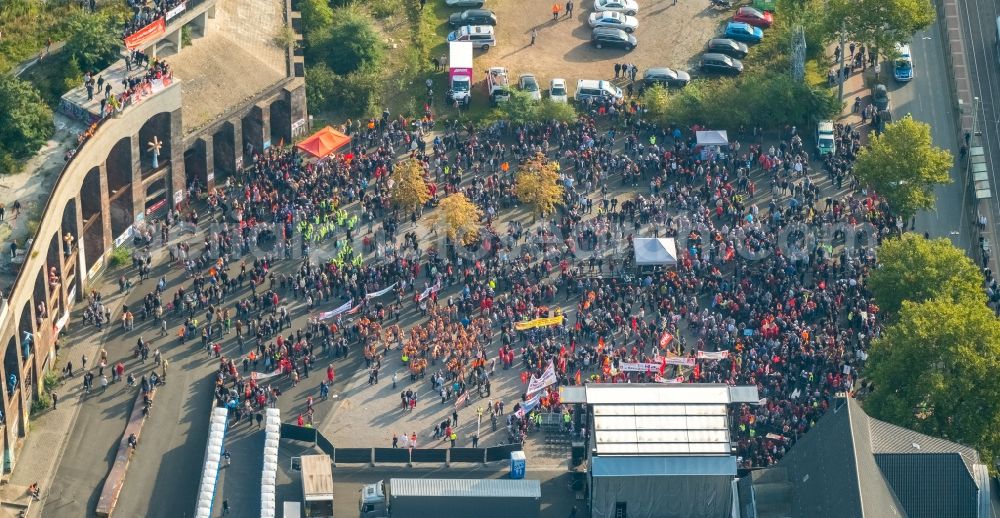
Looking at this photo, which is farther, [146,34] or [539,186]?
[539,186]

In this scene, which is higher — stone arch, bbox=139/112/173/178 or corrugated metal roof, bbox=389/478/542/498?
stone arch, bbox=139/112/173/178

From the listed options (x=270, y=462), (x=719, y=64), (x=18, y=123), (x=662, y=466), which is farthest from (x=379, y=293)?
(x=719, y=64)

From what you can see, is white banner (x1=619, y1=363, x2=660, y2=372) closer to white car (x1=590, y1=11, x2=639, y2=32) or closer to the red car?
white car (x1=590, y1=11, x2=639, y2=32)

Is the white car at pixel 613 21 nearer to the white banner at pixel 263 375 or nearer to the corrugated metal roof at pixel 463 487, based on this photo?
the white banner at pixel 263 375

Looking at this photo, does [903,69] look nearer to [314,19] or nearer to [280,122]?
[314,19]

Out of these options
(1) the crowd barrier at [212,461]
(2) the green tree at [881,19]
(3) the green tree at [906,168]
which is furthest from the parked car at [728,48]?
(1) the crowd barrier at [212,461]

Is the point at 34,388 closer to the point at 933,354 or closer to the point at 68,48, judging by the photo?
the point at 68,48

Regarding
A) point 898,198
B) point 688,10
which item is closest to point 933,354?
point 898,198

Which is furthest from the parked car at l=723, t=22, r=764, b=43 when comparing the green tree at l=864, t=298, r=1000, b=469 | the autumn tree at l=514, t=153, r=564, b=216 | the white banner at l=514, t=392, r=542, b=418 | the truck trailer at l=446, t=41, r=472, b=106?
the white banner at l=514, t=392, r=542, b=418
